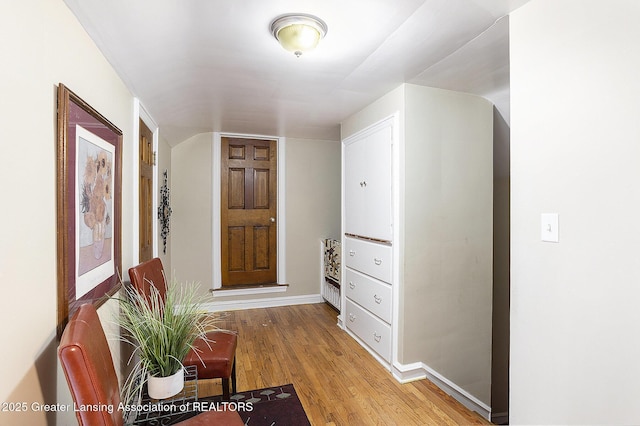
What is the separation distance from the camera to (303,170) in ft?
15.0

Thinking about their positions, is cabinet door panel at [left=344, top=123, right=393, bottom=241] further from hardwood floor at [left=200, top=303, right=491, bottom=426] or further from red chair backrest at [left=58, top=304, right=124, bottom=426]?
red chair backrest at [left=58, top=304, right=124, bottom=426]

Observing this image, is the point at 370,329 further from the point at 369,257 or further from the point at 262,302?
the point at 262,302

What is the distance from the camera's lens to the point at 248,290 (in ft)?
14.2

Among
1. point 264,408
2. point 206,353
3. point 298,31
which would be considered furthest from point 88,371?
point 298,31

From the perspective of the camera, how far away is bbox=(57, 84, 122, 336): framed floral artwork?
3.85 ft

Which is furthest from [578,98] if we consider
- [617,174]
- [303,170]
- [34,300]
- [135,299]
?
[303,170]

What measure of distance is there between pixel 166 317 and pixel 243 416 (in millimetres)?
995

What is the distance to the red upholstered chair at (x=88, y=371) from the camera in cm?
96

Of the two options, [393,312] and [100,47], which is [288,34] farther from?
[393,312]

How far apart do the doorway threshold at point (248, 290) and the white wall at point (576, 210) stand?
3.22 meters

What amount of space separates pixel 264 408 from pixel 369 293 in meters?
1.32

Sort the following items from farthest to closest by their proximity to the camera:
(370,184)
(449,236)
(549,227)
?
(370,184) < (449,236) < (549,227)

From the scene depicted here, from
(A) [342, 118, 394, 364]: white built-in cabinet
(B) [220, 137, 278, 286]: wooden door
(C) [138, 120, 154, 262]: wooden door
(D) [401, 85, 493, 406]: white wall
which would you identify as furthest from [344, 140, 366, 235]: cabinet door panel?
(C) [138, 120, 154, 262]: wooden door

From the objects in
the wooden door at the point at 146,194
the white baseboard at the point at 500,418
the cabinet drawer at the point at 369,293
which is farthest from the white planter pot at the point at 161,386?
the white baseboard at the point at 500,418
